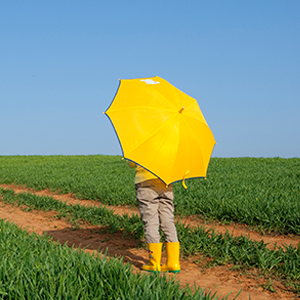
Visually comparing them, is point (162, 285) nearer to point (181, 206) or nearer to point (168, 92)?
point (168, 92)

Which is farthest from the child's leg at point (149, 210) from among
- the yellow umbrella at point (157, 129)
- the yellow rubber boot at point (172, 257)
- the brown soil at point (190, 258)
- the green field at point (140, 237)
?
the green field at point (140, 237)

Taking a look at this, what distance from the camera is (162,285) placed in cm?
290

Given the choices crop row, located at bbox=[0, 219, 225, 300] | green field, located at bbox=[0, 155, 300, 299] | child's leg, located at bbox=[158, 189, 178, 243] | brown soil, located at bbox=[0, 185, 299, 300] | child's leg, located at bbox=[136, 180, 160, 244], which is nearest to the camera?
crop row, located at bbox=[0, 219, 225, 300]

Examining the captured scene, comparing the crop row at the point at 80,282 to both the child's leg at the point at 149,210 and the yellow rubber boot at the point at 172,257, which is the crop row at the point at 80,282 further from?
the yellow rubber boot at the point at 172,257

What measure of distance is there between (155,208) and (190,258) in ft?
3.96

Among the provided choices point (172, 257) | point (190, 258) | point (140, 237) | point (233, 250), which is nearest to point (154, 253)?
point (172, 257)

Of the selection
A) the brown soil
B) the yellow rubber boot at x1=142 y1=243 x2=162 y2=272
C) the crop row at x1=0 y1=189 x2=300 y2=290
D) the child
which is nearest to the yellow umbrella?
the child

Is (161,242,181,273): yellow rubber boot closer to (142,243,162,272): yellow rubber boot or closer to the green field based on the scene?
(142,243,162,272): yellow rubber boot

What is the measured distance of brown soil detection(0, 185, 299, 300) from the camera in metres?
3.98

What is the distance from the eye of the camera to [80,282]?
9.35 feet

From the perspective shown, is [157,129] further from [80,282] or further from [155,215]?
[80,282]

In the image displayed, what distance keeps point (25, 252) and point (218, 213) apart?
431cm

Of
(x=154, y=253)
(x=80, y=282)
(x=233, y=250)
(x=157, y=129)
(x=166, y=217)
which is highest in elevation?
(x=157, y=129)

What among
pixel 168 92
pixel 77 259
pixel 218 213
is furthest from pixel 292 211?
pixel 77 259
